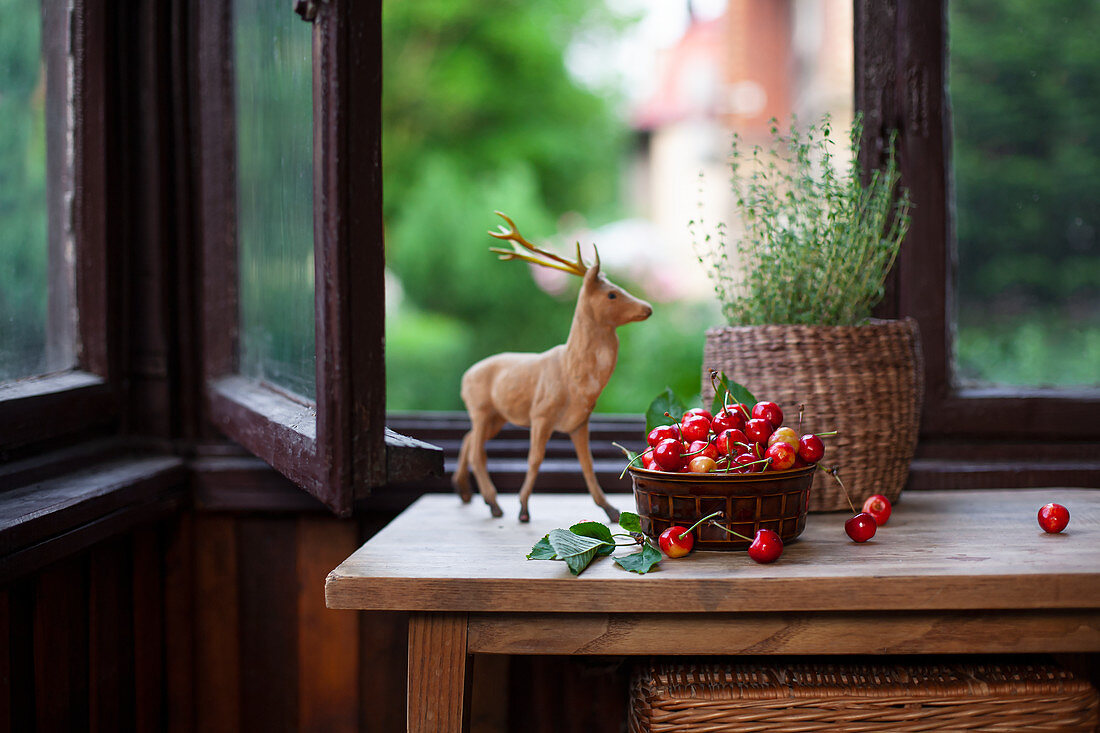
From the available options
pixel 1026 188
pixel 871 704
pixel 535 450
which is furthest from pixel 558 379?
pixel 1026 188

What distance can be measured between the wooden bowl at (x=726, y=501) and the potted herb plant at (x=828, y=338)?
0.19m

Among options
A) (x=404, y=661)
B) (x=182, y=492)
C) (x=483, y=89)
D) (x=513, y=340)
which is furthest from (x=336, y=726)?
(x=483, y=89)

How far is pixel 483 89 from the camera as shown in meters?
4.26

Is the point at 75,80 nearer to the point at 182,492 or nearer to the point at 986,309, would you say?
the point at 182,492

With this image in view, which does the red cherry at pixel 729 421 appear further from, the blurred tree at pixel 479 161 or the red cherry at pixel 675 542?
the blurred tree at pixel 479 161

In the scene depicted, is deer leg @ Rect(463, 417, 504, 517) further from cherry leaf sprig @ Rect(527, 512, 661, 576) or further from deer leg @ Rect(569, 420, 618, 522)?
cherry leaf sprig @ Rect(527, 512, 661, 576)

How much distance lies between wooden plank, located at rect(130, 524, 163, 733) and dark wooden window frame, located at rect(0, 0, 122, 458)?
0.69 feet

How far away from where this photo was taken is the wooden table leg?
2.97 feet

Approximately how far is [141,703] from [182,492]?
1.13 feet

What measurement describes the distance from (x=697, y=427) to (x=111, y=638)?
37.2 inches

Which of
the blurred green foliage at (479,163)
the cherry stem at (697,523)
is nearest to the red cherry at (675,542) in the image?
the cherry stem at (697,523)

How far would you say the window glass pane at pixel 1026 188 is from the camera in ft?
4.94

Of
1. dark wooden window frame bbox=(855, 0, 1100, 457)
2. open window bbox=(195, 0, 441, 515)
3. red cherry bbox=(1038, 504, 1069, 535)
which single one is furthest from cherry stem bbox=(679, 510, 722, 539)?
dark wooden window frame bbox=(855, 0, 1100, 457)

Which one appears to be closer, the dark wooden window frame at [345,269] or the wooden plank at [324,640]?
the dark wooden window frame at [345,269]
